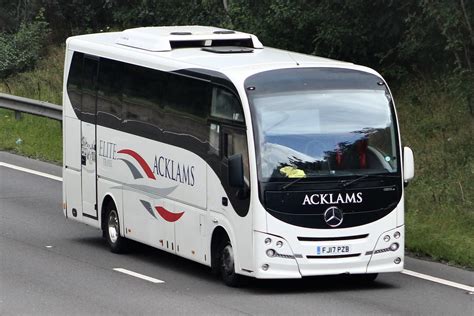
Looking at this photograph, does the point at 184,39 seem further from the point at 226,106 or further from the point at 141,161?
the point at 226,106

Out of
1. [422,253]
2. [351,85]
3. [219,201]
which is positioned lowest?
[422,253]

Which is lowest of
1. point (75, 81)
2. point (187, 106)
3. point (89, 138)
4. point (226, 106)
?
point (89, 138)

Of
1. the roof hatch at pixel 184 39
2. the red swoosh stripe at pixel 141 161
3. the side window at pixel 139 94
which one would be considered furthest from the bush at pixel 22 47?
the red swoosh stripe at pixel 141 161

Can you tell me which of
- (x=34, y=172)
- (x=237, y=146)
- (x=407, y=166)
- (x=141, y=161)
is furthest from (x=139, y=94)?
(x=34, y=172)

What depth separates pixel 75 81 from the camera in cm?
1964

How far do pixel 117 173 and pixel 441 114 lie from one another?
902 centimetres

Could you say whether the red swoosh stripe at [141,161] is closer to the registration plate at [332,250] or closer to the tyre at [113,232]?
the tyre at [113,232]

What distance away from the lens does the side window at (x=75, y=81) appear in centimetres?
1952

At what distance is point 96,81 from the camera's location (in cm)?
1902

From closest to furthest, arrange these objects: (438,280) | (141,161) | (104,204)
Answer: (438,280) < (141,161) < (104,204)

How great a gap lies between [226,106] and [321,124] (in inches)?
45.4

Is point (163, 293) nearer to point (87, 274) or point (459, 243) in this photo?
point (87, 274)

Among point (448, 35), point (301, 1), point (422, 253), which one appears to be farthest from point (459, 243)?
point (301, 1)

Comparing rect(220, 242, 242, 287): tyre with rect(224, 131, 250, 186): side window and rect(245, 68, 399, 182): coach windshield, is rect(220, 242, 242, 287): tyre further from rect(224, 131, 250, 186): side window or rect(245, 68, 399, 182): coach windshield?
rect(245, 68, 399, 182): coach windshield
